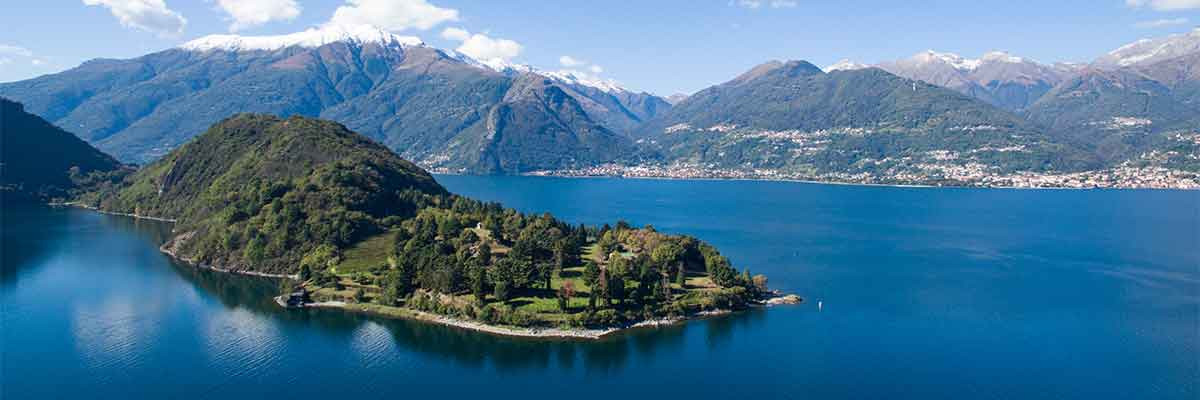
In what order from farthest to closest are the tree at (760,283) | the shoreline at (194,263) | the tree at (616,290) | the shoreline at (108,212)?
1. the shoreline at (108,212)
2. the shoreline at (194,263)
3. the tree at (760,283)
4. the tree at (616,290)

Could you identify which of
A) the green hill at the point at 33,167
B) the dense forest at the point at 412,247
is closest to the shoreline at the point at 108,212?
the dense forest at the point at 412,247

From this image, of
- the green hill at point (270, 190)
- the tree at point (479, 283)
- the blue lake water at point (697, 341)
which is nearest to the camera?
the blue lake water at point (697, 341)

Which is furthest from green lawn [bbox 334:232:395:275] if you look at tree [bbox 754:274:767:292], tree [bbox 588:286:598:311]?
tree [bbox 754:274:767:292]

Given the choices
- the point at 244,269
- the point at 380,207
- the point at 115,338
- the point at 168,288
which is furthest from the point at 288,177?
the point at 115,338

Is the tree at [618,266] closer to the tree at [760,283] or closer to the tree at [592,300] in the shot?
the tree at [592,300]

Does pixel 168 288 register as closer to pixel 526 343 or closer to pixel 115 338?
pixel 115 338

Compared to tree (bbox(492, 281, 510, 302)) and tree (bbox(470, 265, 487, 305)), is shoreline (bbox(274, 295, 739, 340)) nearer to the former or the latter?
tree (bbox(470, 265, 487, 305))
